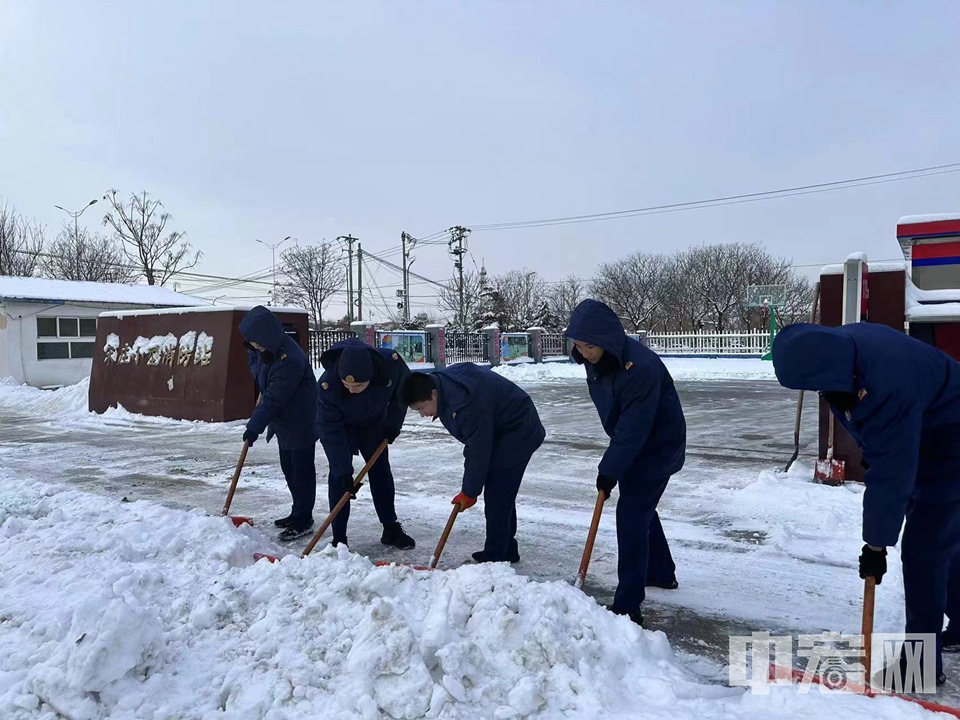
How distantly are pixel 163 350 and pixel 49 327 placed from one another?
29.9 feet

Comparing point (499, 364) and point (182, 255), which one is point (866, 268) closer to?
point (499, 364)

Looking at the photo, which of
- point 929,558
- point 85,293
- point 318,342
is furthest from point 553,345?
point 929,558

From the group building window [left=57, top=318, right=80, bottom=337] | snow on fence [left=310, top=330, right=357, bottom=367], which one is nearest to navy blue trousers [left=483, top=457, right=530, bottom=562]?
snow on fence [left=310, top=330, right=357, bottom=367]

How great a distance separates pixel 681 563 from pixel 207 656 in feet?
9.11

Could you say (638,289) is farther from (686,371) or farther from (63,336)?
(63,336)

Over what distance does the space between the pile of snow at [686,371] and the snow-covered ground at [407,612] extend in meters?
13.6

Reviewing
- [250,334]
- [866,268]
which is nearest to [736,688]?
[250,334]

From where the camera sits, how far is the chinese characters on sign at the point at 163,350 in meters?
10.8

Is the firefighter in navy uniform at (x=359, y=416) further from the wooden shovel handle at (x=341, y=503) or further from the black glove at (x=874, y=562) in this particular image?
the black glove at (x=874, y=562)

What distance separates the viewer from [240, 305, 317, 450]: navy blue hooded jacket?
183 inches

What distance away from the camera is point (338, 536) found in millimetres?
4258

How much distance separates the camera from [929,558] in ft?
8.25

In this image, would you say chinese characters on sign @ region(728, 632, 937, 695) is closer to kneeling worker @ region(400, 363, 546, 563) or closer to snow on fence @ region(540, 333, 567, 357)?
kneeling worker @ region(400, 363, 546, 563)

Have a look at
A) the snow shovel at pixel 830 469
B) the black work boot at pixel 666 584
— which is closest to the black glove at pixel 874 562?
the black work boot at pixel 666 584
